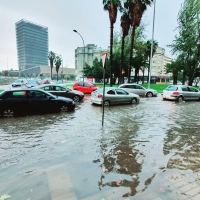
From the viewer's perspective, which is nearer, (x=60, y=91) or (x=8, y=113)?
(x=8, y=113)

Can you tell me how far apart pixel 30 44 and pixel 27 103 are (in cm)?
13422

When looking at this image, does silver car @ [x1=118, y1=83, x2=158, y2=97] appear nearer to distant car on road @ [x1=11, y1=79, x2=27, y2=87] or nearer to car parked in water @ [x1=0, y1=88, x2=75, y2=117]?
car parked in water @ [x1=0, y1=88, x2=75, y2=117]

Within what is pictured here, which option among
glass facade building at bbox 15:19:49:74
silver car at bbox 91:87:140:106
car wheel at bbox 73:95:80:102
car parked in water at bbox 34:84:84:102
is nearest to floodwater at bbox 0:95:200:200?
silver car at bbox 91:87:140:106

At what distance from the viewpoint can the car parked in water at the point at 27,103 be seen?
8.42 meters

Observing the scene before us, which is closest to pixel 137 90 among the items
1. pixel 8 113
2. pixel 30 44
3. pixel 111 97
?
pixel 111 97

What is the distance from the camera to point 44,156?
13.9 ft

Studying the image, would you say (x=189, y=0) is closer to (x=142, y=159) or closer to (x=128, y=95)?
(x=128, y=95)

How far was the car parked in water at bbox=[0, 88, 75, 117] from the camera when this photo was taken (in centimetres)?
842

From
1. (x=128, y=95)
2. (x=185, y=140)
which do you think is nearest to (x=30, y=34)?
(x=128, y=95)

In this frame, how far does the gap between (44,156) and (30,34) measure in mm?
139328

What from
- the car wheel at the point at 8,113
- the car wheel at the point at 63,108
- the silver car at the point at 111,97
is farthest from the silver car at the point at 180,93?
the car wheel at the point at 8,113

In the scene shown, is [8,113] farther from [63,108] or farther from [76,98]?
[76,98]

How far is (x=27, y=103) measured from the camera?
885cm

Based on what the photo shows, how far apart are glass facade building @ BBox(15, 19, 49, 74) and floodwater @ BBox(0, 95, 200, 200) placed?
11795cm
